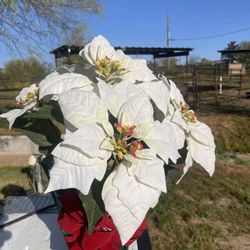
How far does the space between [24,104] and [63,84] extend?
0.14 meters

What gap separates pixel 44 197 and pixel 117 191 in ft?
3.78

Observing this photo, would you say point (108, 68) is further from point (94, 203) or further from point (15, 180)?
point (15, 180)

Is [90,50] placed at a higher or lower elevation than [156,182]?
higher

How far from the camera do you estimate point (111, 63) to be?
0.84 metres

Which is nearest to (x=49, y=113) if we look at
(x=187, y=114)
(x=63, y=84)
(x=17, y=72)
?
(x=63, y=84)

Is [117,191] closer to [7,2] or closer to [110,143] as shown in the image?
[110,143]

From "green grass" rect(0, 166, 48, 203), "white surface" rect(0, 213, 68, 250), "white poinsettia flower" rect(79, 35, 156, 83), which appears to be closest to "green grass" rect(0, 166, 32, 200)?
"green grass" rect(0, 166, 48, 203)

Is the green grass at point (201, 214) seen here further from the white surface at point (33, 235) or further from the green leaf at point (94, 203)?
the green leaf at point (94, 203)

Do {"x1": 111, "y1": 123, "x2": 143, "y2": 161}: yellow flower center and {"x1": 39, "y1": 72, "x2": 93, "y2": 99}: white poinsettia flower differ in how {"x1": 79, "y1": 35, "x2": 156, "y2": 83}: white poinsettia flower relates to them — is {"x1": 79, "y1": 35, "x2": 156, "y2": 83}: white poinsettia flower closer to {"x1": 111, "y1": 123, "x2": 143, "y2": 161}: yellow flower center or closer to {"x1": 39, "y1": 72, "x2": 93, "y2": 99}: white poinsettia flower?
{"x1": 39, "y1": 72, "x2": 93, "y2": 99}: white poinsettia flower

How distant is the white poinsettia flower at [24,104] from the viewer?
2.65 feet

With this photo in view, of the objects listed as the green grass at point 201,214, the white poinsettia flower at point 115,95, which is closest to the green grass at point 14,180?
the green grass at point 201,214

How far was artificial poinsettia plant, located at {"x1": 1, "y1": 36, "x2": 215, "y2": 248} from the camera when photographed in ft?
2.16

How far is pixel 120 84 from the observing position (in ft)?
2.52

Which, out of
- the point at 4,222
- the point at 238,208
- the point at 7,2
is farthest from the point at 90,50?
the point at 7,2
